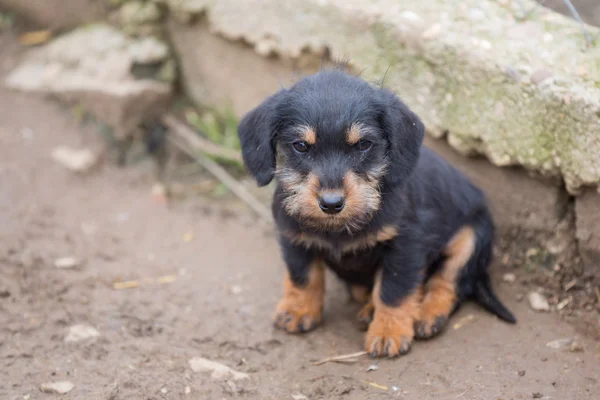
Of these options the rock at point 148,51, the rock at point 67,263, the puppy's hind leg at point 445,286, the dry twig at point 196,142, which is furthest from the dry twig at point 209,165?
the puppy's hind leg at point 445,286

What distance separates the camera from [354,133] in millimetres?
3920

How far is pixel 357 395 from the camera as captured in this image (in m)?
4.00

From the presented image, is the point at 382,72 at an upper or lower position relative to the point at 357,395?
upper

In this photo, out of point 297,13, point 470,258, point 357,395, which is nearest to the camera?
point 357,395

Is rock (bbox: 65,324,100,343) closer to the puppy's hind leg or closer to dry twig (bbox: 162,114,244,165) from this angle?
the puppy's hind leg

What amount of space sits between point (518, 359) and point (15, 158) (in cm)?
520

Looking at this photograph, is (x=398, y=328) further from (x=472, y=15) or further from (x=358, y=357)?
(x=472, y=15)

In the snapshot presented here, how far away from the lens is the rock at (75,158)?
6.97 metres

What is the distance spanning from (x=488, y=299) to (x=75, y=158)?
14.5 ft

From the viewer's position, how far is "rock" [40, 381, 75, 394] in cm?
384

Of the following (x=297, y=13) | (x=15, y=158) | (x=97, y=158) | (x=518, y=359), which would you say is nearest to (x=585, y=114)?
(x=518, y=359)

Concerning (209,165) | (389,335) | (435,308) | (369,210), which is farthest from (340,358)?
(209,165)

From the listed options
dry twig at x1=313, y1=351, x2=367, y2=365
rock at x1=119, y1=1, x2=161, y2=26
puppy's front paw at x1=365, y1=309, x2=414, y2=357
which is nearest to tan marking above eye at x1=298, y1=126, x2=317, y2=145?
puppy's front paw at x1=365, y1=309, x2=414, y2=357

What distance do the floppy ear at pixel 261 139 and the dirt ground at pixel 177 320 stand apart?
1.21m
